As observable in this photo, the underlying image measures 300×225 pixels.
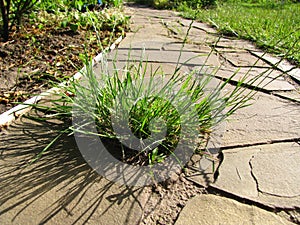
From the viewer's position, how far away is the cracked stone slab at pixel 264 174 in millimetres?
1043

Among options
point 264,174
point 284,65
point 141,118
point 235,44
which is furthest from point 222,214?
point 235,44

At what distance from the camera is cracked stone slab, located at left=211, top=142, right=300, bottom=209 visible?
3.42 feet

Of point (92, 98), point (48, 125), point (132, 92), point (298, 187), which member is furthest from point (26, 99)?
point (298, 187)

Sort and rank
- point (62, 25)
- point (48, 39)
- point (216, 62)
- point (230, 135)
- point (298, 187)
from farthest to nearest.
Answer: point (62, 25) < point (48, 39) < point (216, 62) < point (230, 135) < point (298, 187)

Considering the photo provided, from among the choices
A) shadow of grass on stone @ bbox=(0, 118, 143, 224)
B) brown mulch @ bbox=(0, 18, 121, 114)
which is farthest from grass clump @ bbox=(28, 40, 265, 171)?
brown mulch @ bbox=(0, 18, 121, 114)

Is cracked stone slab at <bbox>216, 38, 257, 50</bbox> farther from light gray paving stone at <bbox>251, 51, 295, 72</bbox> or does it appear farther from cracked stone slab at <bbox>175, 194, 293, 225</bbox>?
cracked stone slab at <bbox>175, 194, 293, 225</bbox>

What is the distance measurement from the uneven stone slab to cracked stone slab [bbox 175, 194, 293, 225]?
373 mm

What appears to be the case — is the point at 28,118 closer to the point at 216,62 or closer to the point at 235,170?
the point at 235,170

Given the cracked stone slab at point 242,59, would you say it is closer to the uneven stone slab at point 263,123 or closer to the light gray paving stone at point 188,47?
the light gray paving stone at point 188,47

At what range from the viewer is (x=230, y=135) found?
1393 millimetres

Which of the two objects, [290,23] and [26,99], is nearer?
[26,99]

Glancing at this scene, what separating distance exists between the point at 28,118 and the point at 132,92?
0.60 meters

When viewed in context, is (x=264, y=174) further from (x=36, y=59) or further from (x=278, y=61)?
(x=36, y=59)

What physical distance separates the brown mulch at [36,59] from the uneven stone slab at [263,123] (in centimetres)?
89
